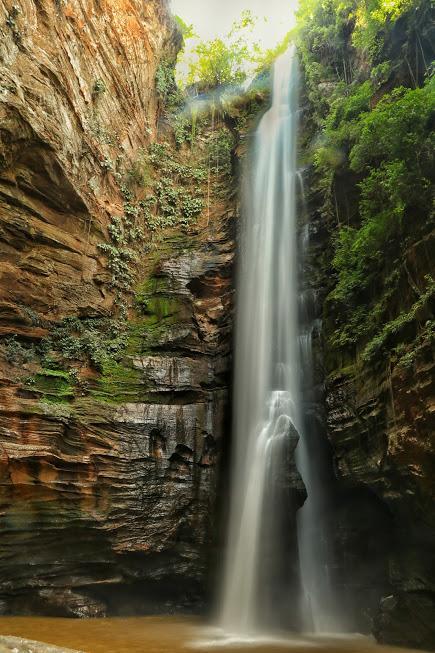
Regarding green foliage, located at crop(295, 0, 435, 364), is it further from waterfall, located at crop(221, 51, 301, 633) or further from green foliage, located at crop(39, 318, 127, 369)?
green foliage, located at crop(39, 318, 127, 369)

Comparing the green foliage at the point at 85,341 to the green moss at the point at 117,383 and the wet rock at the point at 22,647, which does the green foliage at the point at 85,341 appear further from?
the wet rock at the point at 22,647

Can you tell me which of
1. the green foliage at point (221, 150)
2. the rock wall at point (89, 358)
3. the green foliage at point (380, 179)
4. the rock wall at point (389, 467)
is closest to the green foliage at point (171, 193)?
the green foliage at point (221, 150)

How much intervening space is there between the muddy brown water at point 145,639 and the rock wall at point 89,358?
121 centimetres

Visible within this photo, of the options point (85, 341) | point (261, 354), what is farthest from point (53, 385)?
point (261, 354)

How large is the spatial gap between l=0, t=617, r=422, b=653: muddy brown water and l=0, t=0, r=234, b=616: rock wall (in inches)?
47.6

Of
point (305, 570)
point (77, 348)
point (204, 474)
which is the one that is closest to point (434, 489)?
point (305, 570)

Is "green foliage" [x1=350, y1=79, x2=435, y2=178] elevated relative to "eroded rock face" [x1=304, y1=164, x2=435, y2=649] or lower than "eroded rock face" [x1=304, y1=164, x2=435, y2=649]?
elevated

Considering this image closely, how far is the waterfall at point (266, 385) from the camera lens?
1151 centimetres

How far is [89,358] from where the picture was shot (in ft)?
45.6

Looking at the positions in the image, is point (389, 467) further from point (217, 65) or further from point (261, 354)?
point (217, 65)

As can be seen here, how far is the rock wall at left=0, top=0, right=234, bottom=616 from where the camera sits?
453 inches

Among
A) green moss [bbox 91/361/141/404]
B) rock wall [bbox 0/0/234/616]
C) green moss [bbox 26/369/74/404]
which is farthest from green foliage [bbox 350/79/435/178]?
green moss [bbox 26/369/74/404]

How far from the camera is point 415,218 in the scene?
9.54 meters

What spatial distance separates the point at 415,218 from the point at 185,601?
36.2ft
